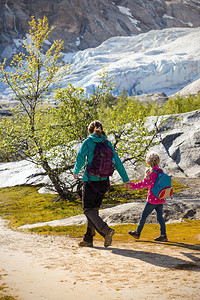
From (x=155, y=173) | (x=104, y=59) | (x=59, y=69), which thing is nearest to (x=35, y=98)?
(x=59, y=69)

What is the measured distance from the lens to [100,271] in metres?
5.06

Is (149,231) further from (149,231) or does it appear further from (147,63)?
(147,63)

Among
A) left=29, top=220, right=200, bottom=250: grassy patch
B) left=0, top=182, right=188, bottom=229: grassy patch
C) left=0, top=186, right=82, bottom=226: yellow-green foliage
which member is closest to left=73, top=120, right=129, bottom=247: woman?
left=29, top=220, right=200, bottom=250: grassy patch

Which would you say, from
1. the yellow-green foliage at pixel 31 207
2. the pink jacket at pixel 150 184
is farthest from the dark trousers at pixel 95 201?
the yellow-green foliage at pixel 31 207

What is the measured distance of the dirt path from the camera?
13.4ft

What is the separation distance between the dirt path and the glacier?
326 feet

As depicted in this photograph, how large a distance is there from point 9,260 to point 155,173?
12.3 feet

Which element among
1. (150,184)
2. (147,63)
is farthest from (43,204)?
(147,63)

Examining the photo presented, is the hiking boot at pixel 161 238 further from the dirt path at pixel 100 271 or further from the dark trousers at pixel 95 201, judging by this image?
the dark trousers at pixel 95 201

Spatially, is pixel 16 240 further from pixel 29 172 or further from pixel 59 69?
pixel 29 172

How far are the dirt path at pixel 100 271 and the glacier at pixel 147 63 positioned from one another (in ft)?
326

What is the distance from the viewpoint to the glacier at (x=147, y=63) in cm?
13312

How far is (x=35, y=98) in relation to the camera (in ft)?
54.0

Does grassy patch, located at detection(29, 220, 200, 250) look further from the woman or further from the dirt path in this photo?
the woman
